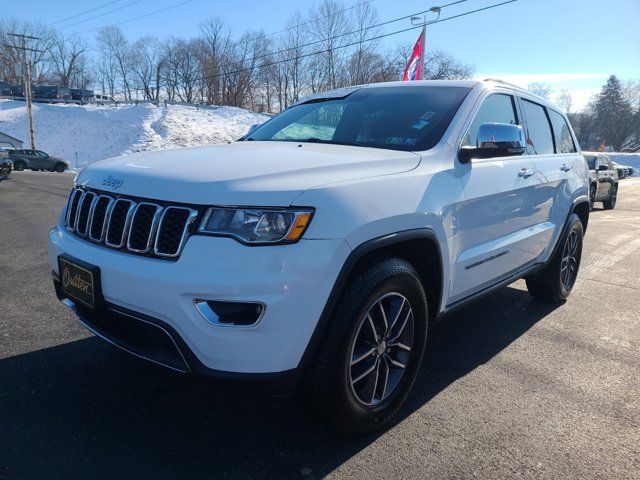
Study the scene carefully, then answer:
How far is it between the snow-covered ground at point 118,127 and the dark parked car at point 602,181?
27477 millimetres

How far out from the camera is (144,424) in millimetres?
2559

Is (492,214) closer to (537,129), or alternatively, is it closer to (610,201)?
(537,129)

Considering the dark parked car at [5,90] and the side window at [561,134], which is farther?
the dark parked car at [5,90]

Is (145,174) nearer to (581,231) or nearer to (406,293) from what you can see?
(406,293)

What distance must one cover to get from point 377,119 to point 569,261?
9.41 feet

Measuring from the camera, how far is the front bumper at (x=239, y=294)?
1.96 metres

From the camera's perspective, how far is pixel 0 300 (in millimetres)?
4340

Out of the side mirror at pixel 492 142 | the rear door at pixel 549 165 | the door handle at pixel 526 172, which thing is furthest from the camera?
the rear door at pixel 549 165

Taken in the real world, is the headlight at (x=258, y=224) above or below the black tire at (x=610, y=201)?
above

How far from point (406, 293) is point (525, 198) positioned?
65.3 inches

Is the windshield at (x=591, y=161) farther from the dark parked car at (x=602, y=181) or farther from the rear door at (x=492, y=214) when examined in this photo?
the rear door at (x=492, y=214)

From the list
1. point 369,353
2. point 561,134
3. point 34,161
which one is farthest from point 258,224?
point 34,161

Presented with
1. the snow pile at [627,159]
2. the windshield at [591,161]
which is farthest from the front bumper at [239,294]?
the snow pile at [627,159]

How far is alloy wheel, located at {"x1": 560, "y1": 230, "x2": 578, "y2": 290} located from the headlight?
3636 millimetres
